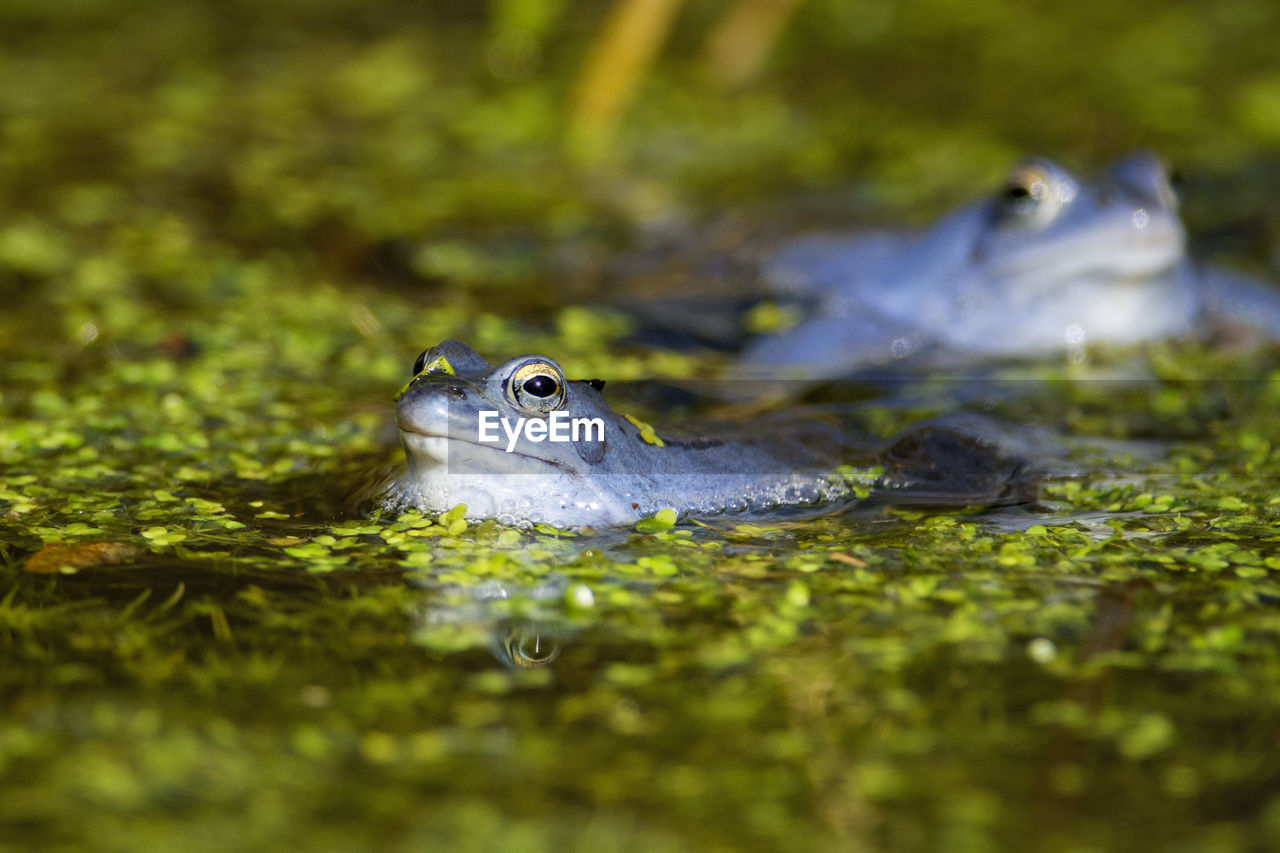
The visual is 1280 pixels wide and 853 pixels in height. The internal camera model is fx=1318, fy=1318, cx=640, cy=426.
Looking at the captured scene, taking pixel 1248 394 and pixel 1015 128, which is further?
pixel 1015 128

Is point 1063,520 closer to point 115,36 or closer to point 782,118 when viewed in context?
point 782,118

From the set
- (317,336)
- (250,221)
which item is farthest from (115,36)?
(317,336)

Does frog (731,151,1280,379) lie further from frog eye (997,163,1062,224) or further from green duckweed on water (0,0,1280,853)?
green duckweed on water (0,0,1280,853)

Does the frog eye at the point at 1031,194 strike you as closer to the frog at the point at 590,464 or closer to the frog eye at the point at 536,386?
the frog at the point at 590,464

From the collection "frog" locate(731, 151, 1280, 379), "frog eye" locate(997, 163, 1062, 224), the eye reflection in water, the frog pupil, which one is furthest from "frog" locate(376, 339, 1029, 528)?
"frog eye" locate(997, 163, 1062, 224)

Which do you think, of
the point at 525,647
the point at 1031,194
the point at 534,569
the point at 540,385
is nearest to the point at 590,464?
the point at 540,385

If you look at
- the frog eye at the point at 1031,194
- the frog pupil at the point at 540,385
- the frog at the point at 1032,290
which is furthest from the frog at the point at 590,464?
the frog eye at the point at 1031,194
